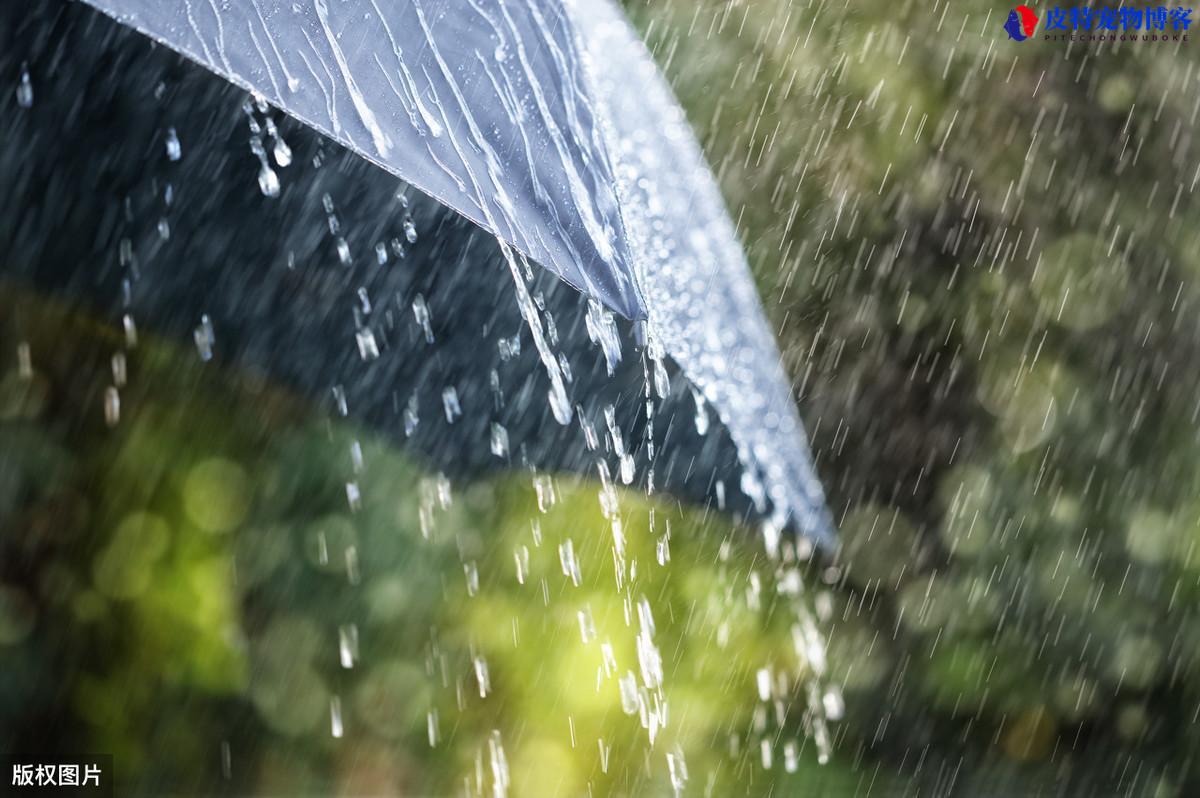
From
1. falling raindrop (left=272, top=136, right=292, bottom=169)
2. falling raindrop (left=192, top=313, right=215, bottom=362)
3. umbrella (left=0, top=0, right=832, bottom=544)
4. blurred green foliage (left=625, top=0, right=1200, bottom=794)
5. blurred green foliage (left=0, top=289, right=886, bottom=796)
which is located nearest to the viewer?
umbrella (left=0, top=0, right=832, bottom=544)

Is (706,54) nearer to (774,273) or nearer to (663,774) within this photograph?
(774,273)

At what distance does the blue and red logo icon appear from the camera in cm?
305

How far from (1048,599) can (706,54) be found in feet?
5.84

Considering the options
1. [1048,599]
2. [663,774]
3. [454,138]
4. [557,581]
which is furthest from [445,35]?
[1048,599]

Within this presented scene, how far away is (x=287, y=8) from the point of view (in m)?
1.13

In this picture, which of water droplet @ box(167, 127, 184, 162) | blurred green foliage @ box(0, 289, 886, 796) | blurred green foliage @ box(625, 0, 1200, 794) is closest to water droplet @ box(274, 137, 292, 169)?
water droplet @ box(167, 127, 184, 162)

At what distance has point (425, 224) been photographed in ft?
4.63

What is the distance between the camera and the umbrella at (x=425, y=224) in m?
1.15

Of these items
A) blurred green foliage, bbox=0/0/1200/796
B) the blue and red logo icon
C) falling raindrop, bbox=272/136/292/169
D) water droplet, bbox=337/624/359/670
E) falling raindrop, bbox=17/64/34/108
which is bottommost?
water droplet, bbox=337/624/359/670

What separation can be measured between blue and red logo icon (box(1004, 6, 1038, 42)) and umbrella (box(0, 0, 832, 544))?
1.93 m

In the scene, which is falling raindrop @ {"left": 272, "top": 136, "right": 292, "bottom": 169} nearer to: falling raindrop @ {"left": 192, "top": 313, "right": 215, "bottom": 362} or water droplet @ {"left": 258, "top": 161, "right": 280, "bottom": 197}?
water droplet @ {"left": 258, "top": 161, "right": 280, "bottom": 197}

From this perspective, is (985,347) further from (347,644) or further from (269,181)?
(269,181)

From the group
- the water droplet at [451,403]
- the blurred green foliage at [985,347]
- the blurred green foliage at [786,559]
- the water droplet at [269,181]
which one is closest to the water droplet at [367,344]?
the water droplet at [451,403]

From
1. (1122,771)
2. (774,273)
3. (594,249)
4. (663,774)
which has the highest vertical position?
(594,249)
